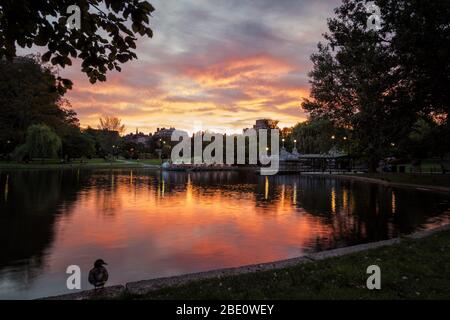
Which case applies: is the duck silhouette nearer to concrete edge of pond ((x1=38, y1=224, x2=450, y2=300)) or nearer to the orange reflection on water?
concrete edge of pond ((x1=38, y1=224, x2=450, y2=300))

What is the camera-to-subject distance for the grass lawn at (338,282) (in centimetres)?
570

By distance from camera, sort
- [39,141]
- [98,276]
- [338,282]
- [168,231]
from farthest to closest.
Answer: [39,141] → [168,231] → [338,282] → [98,276]

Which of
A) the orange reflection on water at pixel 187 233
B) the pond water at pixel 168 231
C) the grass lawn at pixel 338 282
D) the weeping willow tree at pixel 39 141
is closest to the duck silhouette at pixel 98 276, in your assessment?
the grass lawn at pixel 338 282

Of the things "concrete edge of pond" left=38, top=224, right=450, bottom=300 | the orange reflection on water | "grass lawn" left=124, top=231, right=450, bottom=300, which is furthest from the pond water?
"grass lawn" left=124, top=231, right=450, bottom=300

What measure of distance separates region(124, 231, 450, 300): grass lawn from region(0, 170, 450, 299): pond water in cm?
213

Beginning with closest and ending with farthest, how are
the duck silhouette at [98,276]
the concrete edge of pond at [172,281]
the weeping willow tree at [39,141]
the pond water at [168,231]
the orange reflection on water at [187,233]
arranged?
the concrete edge of pond at [172,281] → the duck silhouette at [98,276] → the pond water at [168,231] → the orange reflection on water at [187,233] → the weeping willow tree at [39,141]

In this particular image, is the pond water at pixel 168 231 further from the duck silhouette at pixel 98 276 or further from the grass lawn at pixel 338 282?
the grass lawn at pixel 338 282

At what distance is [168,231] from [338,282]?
23.9ft

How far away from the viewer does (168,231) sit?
12.5m

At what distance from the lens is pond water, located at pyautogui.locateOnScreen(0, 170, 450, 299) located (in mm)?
8469

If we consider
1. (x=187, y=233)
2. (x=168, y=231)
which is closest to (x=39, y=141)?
(x=168, y=231)

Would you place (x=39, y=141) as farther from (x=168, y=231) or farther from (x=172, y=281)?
(x=172, y=281)

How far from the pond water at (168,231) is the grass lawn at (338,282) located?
213 centimetres
